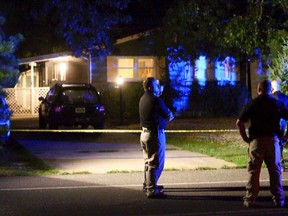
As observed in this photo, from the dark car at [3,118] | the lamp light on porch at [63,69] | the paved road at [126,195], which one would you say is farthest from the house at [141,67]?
the paved road at [126,195]

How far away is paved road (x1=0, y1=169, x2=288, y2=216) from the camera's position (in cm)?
892

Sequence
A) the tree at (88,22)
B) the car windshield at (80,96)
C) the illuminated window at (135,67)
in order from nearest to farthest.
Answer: the car windshield at (80,96)
the tree at (88,22)
the illuminated window at (135,67)

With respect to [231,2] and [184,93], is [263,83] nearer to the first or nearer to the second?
[231,2]

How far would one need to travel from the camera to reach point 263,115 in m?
8.78

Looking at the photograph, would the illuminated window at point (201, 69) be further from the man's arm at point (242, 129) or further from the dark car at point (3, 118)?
the man's arm at point (242, 129)

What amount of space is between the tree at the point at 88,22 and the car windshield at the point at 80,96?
594 cm

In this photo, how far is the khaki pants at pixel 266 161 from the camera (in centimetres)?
878

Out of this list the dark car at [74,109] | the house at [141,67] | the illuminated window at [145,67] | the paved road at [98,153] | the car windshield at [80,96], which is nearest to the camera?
the paved road at [98,153]

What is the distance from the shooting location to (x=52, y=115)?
2008cm

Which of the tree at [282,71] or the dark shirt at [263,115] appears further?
the tree at [282,71]

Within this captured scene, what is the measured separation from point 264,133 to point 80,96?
12.5 meters

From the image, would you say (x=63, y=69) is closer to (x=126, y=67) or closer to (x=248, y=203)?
(x=126, y=67)

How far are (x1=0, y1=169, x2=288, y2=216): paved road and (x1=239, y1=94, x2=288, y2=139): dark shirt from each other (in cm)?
111

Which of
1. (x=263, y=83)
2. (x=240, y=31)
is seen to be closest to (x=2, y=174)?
(x=263, y=83)
